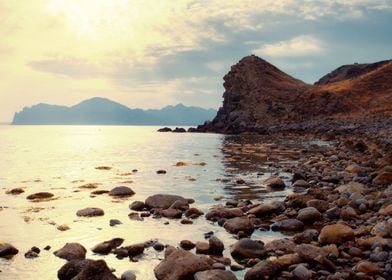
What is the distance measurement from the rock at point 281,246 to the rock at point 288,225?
7.08 feet

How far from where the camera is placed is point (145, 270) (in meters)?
11.5

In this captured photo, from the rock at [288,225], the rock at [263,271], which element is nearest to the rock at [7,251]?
the rock at [263,271]

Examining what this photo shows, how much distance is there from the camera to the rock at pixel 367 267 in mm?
10562

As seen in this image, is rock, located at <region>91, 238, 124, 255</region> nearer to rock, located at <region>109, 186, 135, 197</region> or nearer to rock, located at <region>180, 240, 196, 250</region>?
rock, located at <region>180, 240, 196, 250</region>

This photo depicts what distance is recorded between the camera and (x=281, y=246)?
12.9 meters

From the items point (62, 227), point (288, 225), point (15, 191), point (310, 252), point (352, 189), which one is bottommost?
point (15, 191)

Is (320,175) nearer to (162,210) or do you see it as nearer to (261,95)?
(162,210)

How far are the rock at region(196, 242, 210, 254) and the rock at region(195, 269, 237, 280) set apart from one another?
2.41 meters

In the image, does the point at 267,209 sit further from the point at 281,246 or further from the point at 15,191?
the point at 15,191

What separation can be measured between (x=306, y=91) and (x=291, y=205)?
384ft

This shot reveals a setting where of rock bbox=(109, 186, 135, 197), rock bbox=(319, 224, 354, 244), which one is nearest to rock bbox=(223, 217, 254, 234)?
rock bbox=(319, 224, 354, 244)

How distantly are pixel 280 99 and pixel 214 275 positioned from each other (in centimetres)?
12136

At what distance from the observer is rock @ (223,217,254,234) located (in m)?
15.2

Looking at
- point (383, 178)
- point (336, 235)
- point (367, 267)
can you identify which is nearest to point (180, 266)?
point (367, 267)
